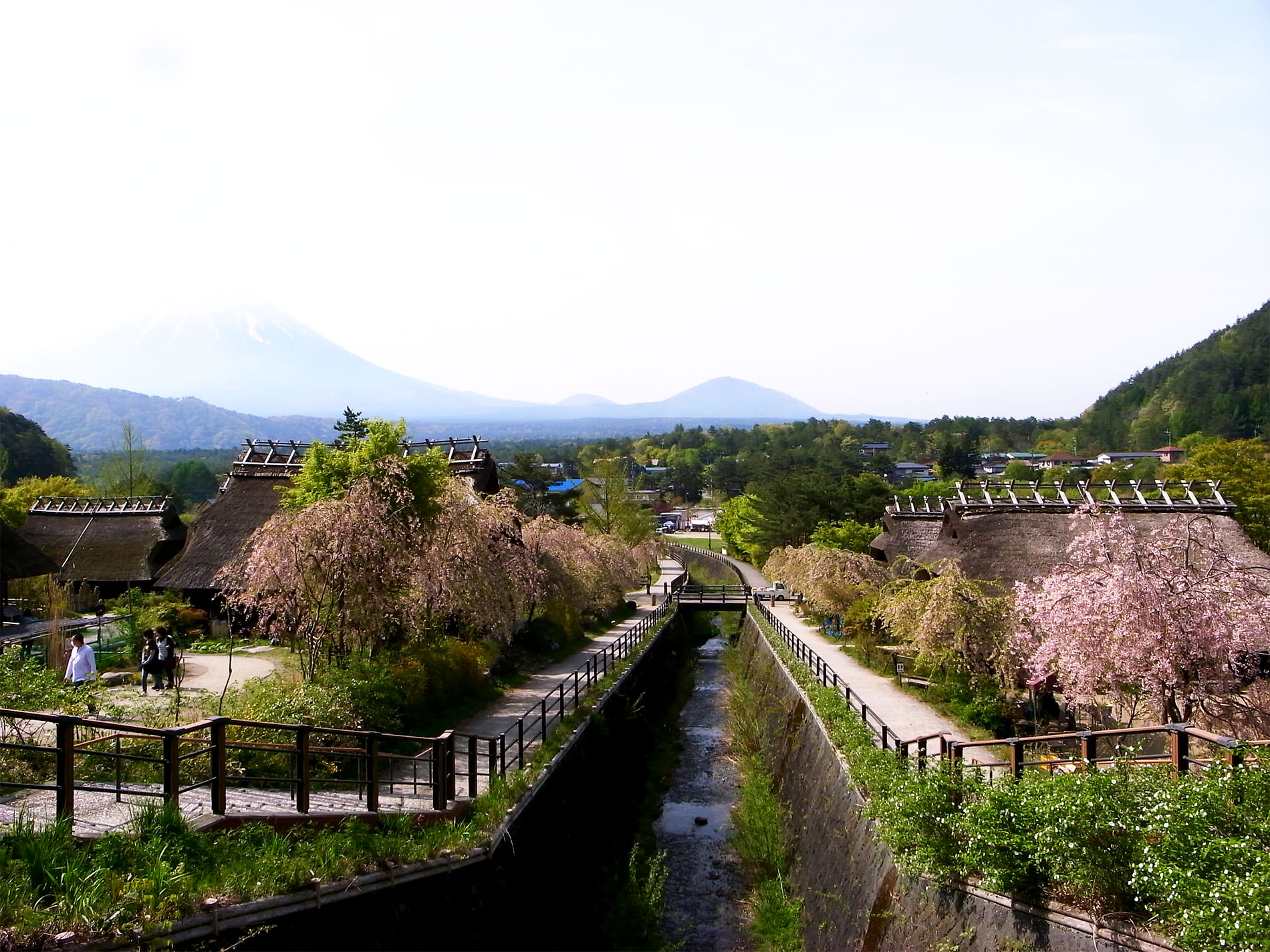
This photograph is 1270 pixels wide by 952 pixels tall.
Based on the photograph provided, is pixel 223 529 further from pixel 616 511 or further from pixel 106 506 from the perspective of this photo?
pixel 616 511

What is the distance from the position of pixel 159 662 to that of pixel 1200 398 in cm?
14482

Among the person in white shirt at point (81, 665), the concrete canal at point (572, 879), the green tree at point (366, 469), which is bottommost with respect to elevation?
the concrete canal at point (572, 879)

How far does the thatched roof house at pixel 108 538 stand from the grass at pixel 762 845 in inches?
845

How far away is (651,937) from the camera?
14070 millimetres

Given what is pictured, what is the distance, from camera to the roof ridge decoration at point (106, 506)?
36.7 meters

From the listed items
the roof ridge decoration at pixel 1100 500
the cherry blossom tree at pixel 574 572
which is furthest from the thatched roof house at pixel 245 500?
the roof ridge decoration at pixel 1100 500

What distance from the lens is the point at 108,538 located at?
3531 centimetres

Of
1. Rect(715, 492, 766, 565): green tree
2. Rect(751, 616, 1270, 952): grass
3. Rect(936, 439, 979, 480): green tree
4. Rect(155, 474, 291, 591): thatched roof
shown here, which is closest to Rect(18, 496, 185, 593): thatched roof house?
Rect(155, 474, 291, 591): thatched roof

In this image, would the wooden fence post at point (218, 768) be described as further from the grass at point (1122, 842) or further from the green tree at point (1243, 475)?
the green tree at point (1243, 475)

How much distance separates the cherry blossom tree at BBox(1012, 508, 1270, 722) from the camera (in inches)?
556

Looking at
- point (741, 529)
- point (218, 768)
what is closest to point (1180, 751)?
point (218, 768)

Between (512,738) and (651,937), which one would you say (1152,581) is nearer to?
(651,937)

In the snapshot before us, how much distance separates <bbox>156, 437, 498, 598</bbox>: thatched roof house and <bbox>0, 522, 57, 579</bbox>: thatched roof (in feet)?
10.9

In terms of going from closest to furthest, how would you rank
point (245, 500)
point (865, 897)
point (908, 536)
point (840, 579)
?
point (865, 897), point (245, 500), point (840, 579), point (908, 536)
